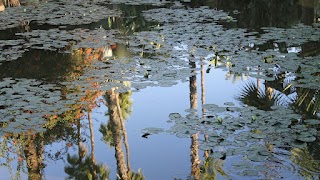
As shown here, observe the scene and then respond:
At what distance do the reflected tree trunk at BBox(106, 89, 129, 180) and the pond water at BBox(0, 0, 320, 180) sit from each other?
1cm

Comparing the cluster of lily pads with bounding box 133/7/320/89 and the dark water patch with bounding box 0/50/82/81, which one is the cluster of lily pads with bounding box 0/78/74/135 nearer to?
the dark water patch with bounding box 0/50/82/81

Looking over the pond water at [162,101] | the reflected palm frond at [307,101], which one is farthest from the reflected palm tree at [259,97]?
the reflected palm frond at [307,101]

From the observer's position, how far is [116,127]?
5.08 meters

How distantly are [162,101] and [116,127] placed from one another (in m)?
1.16

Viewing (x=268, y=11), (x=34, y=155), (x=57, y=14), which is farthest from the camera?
(x=57, y=14)

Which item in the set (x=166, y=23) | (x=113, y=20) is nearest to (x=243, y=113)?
(x=166, y=23)

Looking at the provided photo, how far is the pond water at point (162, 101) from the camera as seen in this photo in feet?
13.8

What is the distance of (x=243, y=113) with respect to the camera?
5.11m

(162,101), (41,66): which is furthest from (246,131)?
(41,66)

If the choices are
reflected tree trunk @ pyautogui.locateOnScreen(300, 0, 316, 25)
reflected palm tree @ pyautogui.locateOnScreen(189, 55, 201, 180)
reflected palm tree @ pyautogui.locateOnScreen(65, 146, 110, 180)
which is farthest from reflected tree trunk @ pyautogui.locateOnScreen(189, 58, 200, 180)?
reflected tree trunk @ pyautogui.locateOnScreen(300, 0, 316, 25)

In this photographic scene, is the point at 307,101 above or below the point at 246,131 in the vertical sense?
above

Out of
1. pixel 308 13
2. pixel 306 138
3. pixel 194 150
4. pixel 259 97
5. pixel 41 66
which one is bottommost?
pixel 194 150

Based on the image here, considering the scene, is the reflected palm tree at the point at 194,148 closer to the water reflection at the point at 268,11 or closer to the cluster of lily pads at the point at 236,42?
the cluster of lily pads at the point at 236,42

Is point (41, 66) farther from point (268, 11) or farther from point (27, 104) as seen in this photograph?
point (268, 11)
